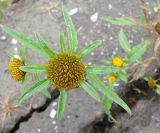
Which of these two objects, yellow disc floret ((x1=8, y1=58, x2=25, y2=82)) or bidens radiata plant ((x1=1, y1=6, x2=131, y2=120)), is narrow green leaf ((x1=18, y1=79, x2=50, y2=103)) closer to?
bidens radiata plant ((x1=1, y1=6, x2=131, y2=120))

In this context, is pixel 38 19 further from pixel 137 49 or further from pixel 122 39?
pixel 137 49

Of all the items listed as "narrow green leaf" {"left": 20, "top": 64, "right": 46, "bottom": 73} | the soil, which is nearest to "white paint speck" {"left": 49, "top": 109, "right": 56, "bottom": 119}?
the soil

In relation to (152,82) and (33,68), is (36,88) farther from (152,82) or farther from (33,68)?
(152,82)

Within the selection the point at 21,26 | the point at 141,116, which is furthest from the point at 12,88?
the point at 141,116

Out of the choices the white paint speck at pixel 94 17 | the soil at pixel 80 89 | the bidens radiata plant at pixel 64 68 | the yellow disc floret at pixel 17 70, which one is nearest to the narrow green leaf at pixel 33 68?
the bidens radiata plant at pixel 64 68

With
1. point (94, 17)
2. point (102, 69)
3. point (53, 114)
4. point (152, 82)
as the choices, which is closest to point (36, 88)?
point (102, 69)

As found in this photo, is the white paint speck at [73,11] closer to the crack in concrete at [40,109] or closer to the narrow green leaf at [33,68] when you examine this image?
the crack in concrete at [40,109]
